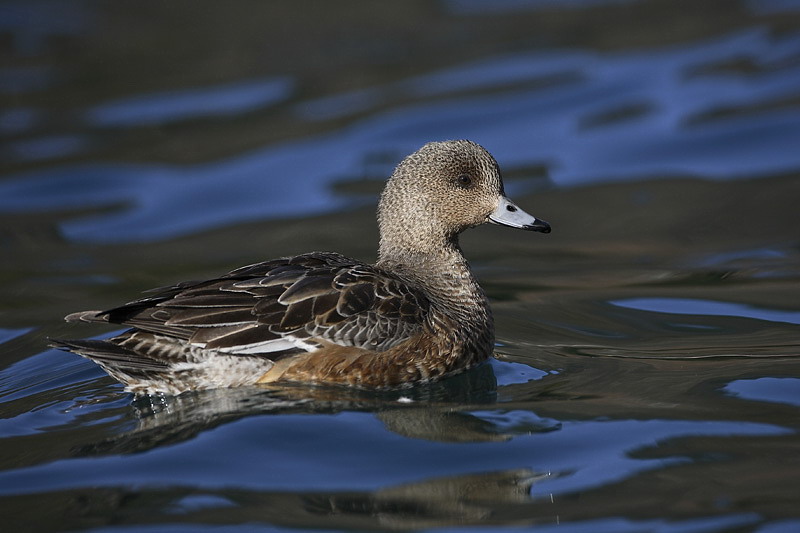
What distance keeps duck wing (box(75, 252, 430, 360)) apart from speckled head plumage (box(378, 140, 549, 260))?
0.73m

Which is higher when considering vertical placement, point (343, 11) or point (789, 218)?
point (343, 11)

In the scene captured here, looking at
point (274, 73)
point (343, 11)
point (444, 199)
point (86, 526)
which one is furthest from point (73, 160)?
point (86, 526)

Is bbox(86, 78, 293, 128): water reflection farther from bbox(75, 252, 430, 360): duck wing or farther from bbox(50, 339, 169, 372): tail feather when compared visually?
bbox(50, 339, 169, 372): tail feather

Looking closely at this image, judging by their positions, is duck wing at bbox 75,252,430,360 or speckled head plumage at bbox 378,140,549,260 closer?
duck wing at bbox 75,252,430,360

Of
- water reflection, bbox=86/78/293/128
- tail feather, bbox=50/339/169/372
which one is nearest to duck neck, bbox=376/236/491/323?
tail feather, bbox=50/339/169/372

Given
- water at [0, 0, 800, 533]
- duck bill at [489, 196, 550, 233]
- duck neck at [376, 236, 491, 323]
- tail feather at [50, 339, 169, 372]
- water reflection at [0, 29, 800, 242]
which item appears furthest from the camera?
water reflection at [0, 29, 800, 242]

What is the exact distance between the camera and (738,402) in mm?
6320

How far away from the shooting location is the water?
5340 mm

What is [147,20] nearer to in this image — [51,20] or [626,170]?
[51,20]

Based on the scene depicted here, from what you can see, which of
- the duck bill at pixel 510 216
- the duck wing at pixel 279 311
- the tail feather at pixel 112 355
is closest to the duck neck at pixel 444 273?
the duck bill at pixel 510 216

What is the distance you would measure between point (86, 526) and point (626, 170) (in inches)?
301

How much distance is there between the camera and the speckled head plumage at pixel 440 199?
726 cm

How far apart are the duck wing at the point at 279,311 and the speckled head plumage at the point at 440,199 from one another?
73cm

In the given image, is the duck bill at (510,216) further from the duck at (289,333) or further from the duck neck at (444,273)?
the duck at (289,333)
